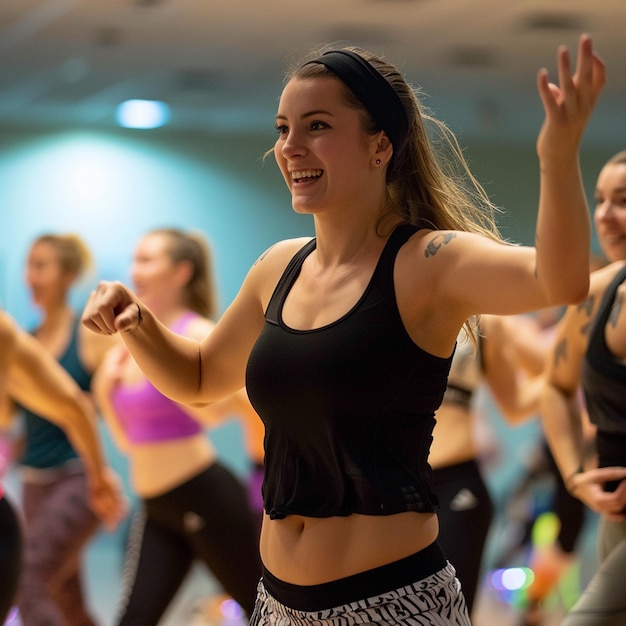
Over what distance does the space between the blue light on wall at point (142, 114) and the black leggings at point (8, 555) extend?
614 centimetres

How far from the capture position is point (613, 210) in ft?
9.91

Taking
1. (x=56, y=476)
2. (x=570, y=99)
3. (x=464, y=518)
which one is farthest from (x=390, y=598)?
(x=56, y=476)

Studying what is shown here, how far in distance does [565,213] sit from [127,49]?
20.1 ft

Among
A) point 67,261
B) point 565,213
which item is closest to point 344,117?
point 565,213

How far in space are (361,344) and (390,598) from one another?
0.42 meters

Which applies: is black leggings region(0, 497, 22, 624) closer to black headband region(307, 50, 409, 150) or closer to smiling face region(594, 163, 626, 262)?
black headband region(307, 50, 409, 150)

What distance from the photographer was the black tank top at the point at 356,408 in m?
1.90

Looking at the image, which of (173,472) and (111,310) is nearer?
(111,310)

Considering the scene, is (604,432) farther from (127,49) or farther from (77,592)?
(127,49)

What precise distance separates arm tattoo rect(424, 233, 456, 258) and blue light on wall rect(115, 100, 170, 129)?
700cm

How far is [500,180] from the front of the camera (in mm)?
A: 9953

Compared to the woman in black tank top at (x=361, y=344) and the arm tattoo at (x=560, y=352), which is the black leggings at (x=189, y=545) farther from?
the woman in black tank top at (x=361, y=344)

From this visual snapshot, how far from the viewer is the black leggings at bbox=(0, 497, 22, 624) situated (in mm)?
2795

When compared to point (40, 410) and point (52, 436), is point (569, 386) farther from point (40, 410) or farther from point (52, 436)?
point (52, 436)
